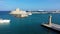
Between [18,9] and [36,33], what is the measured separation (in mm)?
83707

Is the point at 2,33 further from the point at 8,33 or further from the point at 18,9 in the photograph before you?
the point at 18,9

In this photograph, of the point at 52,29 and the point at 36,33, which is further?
the point at 52,29

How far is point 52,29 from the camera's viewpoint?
98.9 feet

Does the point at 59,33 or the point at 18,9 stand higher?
the point at 18,9

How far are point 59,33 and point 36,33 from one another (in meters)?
3.54

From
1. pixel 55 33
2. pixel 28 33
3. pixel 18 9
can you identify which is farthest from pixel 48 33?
pixel 18 9

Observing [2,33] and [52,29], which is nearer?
[2,33]

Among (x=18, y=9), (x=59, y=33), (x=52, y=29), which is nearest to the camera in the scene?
(x=59, y=33)

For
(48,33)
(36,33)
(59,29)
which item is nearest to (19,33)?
(36,33)

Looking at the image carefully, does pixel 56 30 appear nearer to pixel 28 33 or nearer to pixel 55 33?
pixel 55 33

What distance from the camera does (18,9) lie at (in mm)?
110562

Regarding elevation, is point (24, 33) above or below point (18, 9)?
below

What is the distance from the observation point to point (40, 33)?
2770 cm

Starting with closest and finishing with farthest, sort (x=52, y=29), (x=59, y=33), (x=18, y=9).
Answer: (x=59, y=33)
(x=52, y=29)
(x=18, y=9)
